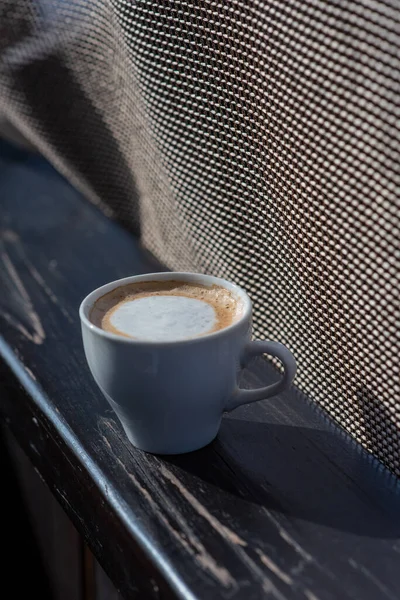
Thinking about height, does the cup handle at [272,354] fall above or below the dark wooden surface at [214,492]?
above

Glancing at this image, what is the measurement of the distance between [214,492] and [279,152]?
7.7 inches

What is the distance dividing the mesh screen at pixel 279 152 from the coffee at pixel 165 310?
0.17 ft

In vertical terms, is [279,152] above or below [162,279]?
above

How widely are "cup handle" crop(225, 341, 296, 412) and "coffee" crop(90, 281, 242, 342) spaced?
0.02 metres

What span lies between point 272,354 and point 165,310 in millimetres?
69

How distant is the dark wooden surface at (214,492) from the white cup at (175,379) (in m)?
0.02

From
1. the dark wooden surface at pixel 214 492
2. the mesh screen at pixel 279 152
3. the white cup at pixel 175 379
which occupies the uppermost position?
the mesh screen at pixel 279 152

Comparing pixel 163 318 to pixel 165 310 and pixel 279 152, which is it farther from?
pixel 279 152

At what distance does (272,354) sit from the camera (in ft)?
1.39

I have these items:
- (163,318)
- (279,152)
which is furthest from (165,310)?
(279,152)

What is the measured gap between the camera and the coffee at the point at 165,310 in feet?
1.34

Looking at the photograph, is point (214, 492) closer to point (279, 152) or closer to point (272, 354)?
point (272, 354)

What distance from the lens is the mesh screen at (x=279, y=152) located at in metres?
0.36

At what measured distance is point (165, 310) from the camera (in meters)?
0.43
